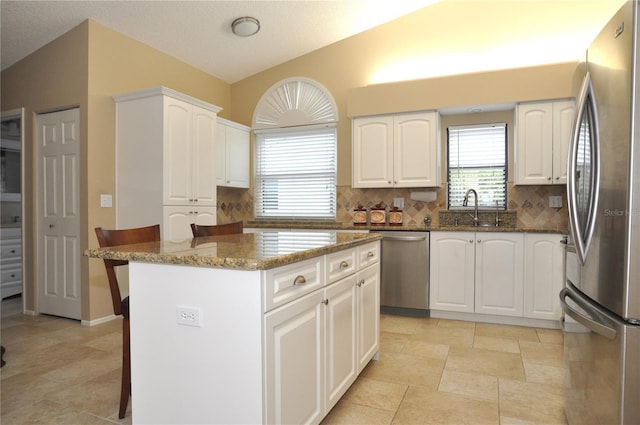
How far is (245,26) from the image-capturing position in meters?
3.98

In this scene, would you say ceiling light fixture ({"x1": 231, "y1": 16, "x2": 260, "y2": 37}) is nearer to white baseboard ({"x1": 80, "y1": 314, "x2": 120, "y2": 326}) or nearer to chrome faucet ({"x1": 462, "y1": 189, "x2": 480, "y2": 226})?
chrome faucet ({"x1": 462, "y1": 189, "x2": 480, "y2": 226})

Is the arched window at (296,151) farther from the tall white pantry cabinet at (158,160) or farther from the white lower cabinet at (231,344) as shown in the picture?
the white lower cabinet at (231,344)

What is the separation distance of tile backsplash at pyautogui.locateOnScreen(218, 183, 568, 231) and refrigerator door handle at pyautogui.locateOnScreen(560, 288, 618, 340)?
230 cm

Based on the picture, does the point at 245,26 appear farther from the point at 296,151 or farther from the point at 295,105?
the point at 296,151

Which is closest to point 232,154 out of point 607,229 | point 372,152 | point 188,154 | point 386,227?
point 188,154

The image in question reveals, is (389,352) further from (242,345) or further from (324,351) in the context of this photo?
(242,345)

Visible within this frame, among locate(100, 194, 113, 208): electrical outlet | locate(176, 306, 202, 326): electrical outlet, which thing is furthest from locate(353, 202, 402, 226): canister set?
locate(176, 306, 202, 326): electrical outlet

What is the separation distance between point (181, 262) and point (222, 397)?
515 millimetres

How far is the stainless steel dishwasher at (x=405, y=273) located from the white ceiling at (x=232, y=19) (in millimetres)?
2218

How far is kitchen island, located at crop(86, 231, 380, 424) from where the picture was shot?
135 cm

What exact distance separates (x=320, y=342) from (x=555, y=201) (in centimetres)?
335

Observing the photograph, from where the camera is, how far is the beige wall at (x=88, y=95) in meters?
3.56

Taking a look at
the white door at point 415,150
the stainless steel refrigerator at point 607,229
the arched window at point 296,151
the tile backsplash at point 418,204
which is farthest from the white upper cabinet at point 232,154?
the stainless steel refrigerator at point 607,229

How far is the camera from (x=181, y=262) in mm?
1413
